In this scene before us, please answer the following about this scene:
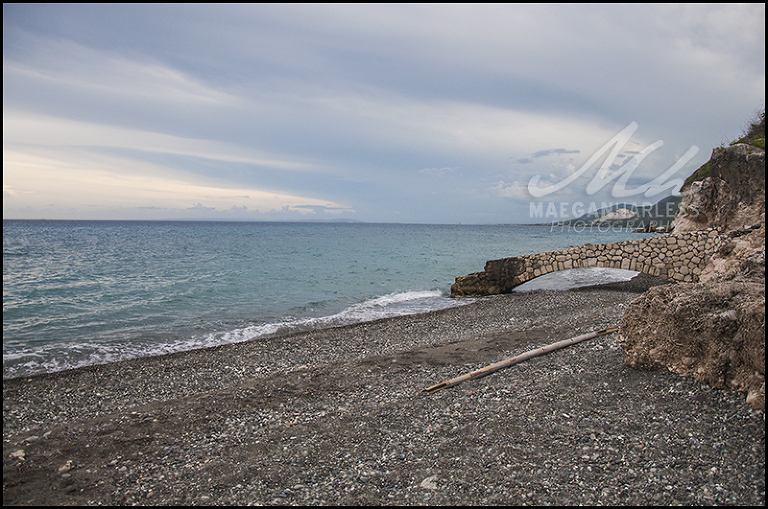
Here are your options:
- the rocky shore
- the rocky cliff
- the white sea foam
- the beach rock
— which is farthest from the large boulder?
the beach rock

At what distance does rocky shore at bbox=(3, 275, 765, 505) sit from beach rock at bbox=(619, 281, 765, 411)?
0.20 metres

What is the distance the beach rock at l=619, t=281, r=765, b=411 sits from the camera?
197 inches

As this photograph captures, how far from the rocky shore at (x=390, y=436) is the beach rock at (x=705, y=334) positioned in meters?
0.20

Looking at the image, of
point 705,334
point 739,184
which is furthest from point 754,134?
point 705,334

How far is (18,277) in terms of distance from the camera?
23188 mm

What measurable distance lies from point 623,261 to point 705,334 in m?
12.6

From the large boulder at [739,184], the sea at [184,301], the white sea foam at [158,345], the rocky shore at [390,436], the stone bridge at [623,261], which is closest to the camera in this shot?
the rocky shore at [390,436]

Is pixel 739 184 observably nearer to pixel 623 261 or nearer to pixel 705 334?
pixel 623 261

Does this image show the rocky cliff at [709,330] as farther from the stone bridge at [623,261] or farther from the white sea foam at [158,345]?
the white sea foam at [158,345]

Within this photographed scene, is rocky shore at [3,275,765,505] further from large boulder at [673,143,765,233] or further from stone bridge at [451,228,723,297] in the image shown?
large boulder at [673,143,765,233]

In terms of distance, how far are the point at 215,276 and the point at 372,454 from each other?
2168 centimetres

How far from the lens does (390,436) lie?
5586 mm

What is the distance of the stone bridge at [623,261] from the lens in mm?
15758

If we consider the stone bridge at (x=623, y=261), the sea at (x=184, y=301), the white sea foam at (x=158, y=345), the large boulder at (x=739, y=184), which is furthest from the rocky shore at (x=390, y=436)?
the large boulder at (x=739, y=184)
